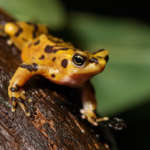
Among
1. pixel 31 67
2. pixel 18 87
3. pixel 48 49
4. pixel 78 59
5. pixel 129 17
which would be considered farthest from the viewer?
pixel 129 17

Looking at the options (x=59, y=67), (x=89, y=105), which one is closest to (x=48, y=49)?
(x=59, y=67)

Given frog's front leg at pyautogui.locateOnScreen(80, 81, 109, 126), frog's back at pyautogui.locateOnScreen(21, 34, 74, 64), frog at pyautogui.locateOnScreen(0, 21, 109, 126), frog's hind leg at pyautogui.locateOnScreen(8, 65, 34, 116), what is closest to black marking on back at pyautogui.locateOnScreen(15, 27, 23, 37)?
frog at pyautogui.locateOnScreen(0, 21, 109, 126)

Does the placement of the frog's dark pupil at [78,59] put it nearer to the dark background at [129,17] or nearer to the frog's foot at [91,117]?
the frog's foot at [91,117]

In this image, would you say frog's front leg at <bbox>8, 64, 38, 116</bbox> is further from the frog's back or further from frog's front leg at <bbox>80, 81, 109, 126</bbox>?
frog's front leg at <bbox>80, 81, 109, 126</bbox>

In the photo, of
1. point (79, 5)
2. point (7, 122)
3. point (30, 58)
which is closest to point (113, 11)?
point (79, 5)

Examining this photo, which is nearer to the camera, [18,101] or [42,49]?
[18,101]

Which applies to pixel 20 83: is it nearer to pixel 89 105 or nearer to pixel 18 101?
pixel 18 101

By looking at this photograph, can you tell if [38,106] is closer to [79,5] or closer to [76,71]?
[76,71]
